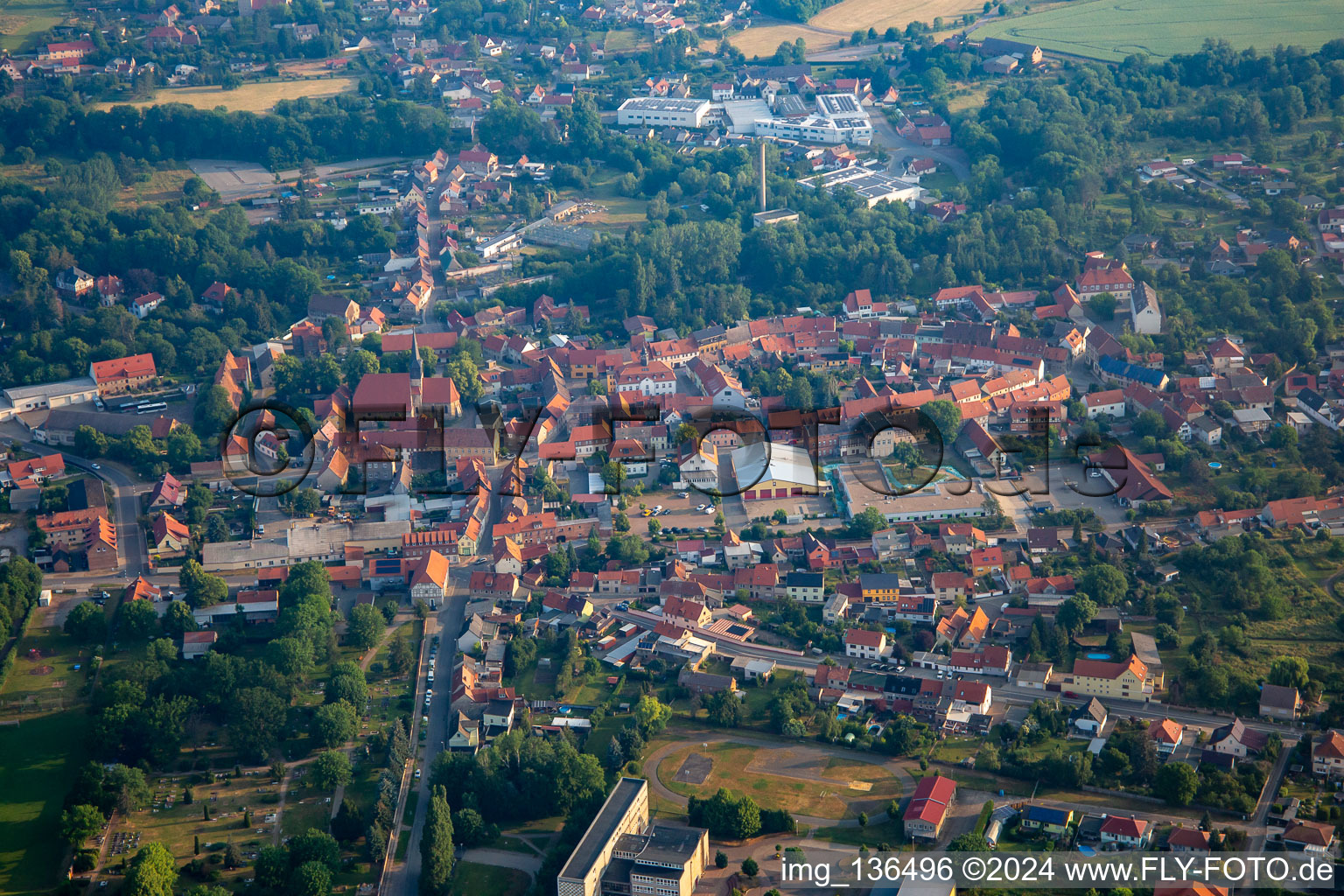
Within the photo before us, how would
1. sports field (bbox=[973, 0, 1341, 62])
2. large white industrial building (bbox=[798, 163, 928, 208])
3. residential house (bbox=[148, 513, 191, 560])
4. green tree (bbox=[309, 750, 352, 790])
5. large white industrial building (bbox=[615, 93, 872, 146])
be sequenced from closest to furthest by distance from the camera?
green tree (bbox=[309, 750, 352, 790]), residential house (bbox=[148, 513, 191, 560]), large white industrial building (bbox=[798, 163, 928, 208]), large white industrial building (bbox=[615, 93, 872, 146]), sports field (bbox=[973, 0, 1341, 62])

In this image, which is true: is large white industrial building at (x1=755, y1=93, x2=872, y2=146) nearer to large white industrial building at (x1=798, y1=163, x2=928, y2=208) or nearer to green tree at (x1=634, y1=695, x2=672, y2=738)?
large white industrial building at (x1=798, y1=163, x2=928, y2=208)

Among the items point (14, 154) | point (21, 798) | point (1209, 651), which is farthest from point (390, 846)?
point (14, 154)

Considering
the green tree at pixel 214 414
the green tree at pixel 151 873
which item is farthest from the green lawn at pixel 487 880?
the green tree at pixel 214 414

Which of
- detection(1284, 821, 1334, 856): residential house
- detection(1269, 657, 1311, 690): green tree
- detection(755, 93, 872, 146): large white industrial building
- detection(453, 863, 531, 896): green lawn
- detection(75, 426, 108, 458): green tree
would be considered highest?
detection(755, 93, 872, 146): large white industrial building

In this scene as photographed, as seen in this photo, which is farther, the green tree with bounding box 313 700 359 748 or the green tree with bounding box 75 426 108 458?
the green tree with bounding box 75 426 108 458

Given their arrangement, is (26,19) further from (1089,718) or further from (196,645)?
(1089,718)

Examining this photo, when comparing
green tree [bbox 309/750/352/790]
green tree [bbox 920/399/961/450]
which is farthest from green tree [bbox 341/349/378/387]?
green tree [bbox 309/750/352/790]

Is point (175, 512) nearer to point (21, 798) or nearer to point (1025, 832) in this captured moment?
point (21, 798)

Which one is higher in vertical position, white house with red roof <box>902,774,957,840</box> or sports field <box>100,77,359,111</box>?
sports field <box>100,77,359,111</box>
